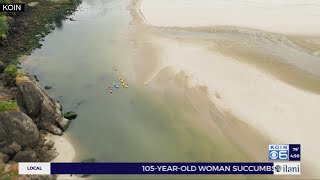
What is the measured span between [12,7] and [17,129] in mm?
37348

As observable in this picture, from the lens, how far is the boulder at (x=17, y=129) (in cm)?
2792

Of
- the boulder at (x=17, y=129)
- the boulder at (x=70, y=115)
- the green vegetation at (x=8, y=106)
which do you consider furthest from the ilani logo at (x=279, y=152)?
the green vegetation at (x=8, y=106)

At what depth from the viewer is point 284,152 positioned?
28.3 meters

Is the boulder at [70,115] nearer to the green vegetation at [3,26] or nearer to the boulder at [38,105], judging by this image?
the boulder at [38,105]

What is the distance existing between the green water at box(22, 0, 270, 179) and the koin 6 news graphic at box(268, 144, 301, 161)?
248cm

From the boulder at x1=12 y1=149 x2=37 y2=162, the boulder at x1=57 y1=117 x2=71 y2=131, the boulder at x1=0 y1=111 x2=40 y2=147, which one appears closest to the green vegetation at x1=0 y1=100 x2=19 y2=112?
the boulder at x1=0 y1=111 x2=40 y2=147

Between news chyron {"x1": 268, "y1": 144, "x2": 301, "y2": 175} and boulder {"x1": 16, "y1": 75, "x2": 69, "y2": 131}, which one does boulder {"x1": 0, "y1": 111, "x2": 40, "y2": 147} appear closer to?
boulder {"x1": 16, "y1": 75, "x2": 69, "y2": 131}

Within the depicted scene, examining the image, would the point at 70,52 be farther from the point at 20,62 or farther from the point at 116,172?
the point at 116,172

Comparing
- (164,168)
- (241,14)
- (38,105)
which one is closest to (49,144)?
(38,105)

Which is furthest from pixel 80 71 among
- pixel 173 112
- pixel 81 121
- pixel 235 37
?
pixel 235 37

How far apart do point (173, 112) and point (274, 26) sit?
94.3ft

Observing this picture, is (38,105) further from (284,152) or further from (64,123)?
(284,152)

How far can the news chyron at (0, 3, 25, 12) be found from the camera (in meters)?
54.4

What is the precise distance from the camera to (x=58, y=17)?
63344 mm
